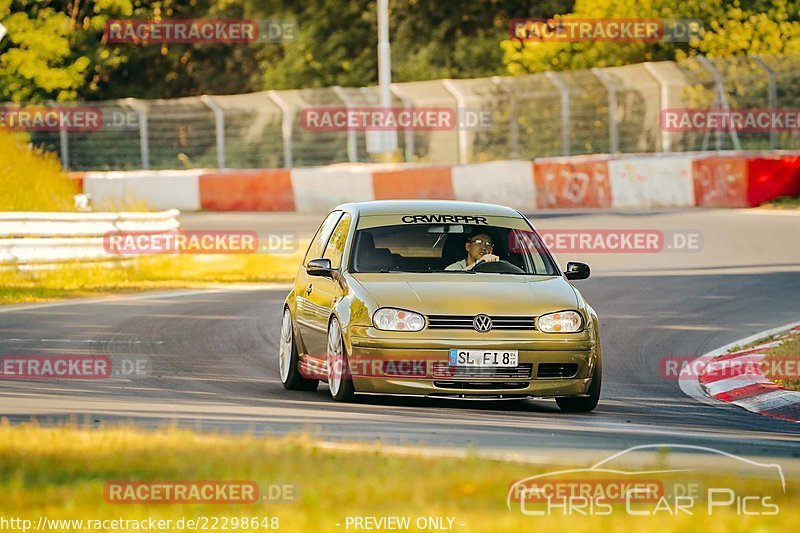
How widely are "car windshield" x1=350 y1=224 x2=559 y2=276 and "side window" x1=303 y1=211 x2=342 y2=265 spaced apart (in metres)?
0.50

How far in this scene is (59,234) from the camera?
2234 centimetres

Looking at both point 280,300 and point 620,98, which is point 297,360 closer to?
point 280,300

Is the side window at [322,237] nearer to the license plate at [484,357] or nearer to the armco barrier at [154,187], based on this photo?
the license plate at [484,357]

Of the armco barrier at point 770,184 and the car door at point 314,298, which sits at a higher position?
the car door at point 314,298

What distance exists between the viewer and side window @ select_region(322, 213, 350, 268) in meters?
12.2

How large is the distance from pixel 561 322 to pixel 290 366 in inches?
90.9

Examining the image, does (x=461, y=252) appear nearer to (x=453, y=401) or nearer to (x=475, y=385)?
(x=453, y=401)

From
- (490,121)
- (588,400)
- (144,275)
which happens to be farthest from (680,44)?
(588,400)

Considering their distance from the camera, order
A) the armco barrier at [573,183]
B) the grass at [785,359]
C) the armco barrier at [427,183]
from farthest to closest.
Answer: the armco barrier at [427,183]
the armco barrier at [573,183]
the grass at [785,359]

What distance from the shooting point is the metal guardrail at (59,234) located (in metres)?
21.5

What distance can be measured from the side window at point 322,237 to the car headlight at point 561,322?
241cm

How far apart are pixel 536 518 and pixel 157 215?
18492mm

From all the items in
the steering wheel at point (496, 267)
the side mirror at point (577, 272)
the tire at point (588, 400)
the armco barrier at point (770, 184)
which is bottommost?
the armco barrier at point (770, 184)

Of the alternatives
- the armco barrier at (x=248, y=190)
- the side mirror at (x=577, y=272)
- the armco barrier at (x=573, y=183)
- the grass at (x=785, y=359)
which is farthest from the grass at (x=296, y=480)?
the armco barrier at (x=248, y=190)
